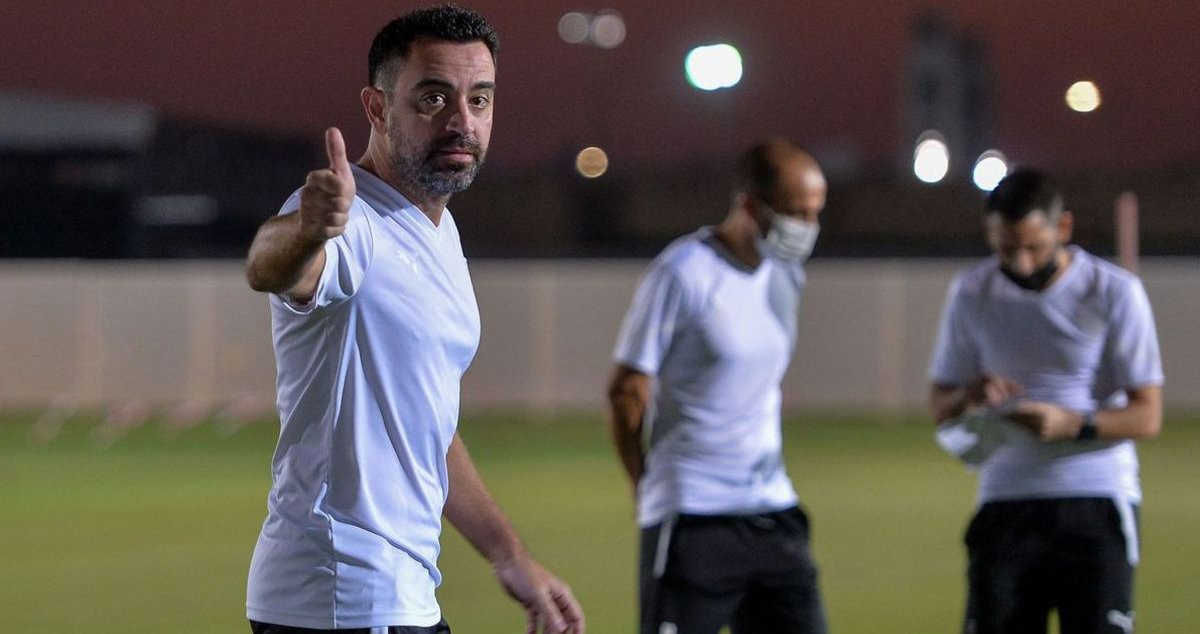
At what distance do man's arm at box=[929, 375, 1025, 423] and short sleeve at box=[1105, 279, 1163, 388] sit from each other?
36 cm

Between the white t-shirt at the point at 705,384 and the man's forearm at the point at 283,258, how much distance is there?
3032 mm

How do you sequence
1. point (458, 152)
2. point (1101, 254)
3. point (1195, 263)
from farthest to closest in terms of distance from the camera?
1. point (1101, 254)
2. point (1195, 263)
3. point (458, 152)

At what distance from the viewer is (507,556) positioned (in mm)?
4582

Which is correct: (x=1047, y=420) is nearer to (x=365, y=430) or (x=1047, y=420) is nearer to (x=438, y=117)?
(x=438, y=117)

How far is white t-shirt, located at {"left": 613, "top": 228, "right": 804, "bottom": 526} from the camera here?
671 cm

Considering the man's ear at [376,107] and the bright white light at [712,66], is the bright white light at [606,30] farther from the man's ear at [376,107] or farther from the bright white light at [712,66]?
the man's ear at [376,107]

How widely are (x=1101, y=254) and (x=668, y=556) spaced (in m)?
30.6

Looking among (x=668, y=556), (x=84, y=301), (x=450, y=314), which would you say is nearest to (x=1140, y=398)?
(x=668, y=556)

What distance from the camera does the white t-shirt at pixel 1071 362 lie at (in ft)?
23.1

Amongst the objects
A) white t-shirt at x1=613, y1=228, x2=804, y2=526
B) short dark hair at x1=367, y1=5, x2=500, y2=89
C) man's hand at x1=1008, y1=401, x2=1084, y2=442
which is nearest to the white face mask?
white t-shirt at x1=613, y1=228, x2=804, y2=526

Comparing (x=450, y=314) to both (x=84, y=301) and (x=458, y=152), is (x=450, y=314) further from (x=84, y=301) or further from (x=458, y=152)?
(x=84, y=301)

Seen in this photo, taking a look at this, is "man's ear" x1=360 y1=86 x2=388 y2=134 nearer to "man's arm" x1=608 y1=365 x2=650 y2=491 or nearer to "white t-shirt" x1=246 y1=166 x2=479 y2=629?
"white t-shirt" x1=246 y1=166 x2=479 y2=629

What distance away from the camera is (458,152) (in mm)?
4133

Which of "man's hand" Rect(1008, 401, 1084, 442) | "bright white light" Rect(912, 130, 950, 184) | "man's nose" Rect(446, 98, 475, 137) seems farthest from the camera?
"bright white light" Rect(912, 130, 950, 184)
